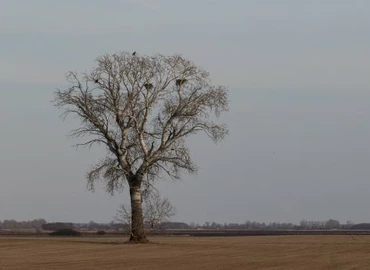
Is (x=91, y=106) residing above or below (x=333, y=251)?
above

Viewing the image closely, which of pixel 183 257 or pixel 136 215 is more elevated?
pixel 136 215

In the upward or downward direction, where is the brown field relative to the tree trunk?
downward

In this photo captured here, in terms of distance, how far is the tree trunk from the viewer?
52188mm

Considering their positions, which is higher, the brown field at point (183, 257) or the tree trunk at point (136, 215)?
the tree trunk at point (136, 215)

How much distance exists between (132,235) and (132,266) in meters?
20.6

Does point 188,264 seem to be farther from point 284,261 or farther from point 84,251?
point 84,251

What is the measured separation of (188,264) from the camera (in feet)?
110

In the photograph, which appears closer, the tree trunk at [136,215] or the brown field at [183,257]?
the brown field at [183,257]

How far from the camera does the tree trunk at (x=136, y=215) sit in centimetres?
5219

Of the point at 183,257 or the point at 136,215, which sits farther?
the point at 136,215

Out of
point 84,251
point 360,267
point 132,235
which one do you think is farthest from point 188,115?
point 360,267

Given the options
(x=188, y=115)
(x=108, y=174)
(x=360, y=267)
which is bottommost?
(x=360, y=267)

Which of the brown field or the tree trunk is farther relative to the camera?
the tree trunk

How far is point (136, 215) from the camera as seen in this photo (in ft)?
171
